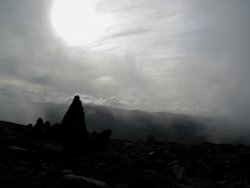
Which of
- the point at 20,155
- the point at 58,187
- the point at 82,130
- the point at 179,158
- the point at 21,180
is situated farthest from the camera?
the point at 82,130

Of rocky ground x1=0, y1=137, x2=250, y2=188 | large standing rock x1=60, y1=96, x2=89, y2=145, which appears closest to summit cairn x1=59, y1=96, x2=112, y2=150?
large standing rock x1=60, y1=96, x2=89, y2=145

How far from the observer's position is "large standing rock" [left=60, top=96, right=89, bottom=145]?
80.4 ft

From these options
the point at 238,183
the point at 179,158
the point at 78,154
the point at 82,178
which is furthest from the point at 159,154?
the point at 82,178

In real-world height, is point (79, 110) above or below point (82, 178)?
above

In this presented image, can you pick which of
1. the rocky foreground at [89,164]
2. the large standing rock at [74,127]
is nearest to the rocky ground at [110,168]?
the rocky foreground at [89,164]

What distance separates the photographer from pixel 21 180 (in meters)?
15.7

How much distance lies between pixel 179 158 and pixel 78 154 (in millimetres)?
7479

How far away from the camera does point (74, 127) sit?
24922mm

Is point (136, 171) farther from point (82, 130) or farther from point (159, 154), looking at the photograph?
point (82, 130)

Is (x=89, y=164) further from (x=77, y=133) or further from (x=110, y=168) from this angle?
(x=77, y=133)

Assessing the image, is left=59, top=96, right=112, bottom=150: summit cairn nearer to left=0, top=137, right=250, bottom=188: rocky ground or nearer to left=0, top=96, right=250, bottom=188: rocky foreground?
left=0, top=96, right=250, bottom=188: rocky foreground

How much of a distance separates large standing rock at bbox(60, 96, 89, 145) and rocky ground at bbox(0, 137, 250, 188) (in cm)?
149

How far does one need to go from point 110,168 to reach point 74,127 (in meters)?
6.91

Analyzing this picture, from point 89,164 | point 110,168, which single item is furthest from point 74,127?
point 110,168
